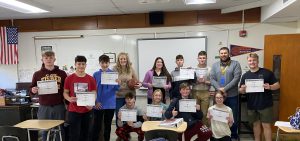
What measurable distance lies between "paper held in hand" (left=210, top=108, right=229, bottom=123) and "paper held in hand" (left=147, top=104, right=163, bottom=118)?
715mm

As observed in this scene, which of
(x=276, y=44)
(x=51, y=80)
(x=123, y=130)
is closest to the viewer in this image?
(x=51, y=80)

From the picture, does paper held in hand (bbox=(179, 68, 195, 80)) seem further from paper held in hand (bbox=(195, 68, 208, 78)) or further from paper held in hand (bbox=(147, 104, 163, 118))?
paper held in hand (bbox=(147, 104, 163, 118))

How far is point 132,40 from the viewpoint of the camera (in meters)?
5.79

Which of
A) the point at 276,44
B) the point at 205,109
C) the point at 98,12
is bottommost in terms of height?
the point at 205,109

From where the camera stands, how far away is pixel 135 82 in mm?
3865

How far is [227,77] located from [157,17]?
240cm

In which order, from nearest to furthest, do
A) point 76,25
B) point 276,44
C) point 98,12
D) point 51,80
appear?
1. point 51,80
2. point 276,44
3. point 98,12
4. point 76,25

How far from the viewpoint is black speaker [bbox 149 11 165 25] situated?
5531mm

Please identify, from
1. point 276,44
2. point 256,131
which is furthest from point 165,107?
point 276,44

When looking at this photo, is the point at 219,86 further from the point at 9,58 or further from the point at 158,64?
the point at 9,58

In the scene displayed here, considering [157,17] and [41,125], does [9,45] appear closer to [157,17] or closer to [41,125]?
[157,17]

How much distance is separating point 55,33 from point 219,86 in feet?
13.8

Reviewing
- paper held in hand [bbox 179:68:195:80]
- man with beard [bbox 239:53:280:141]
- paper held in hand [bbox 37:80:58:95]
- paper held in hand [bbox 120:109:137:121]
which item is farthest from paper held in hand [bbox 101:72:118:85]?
man with beard [bbox 239:53:280:141]

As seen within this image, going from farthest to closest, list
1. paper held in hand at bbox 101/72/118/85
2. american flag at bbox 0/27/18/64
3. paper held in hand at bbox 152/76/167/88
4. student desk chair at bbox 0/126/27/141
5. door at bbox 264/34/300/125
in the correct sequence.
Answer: american flag at bbox 0/27/18/64 < door at bbox 264/34/300/125 < paper held in hand at bbox 152/76/167/88 < paper held in hand at bbox 101/72/118/85 < student desk chair at bbox 0/126/27/141
